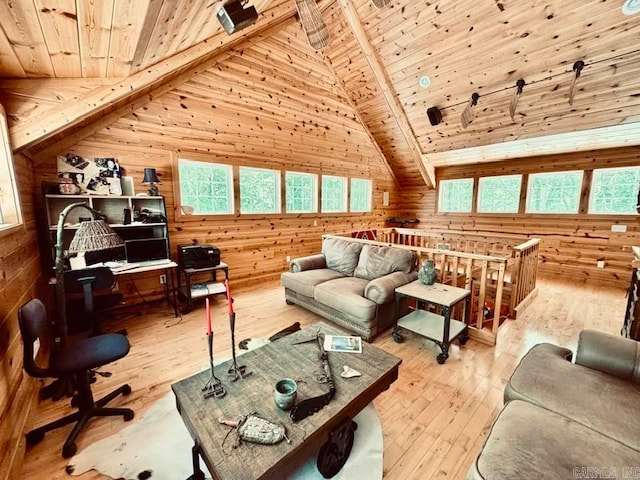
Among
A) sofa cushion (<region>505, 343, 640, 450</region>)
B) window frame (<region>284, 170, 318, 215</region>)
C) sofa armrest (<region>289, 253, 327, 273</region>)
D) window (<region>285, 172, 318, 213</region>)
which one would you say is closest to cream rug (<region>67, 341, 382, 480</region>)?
sofa cushion (<region>505, 343, 640, 450</region>)

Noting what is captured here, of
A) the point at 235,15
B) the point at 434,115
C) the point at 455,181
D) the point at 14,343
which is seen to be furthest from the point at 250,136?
the point at 455,181

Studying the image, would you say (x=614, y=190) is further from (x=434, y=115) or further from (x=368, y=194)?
(x=368, y=194)

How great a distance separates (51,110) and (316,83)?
12.3 ft

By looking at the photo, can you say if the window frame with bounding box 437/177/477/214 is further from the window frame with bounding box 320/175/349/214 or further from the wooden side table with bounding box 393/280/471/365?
the wooden side table with bounding box 393/280/471/365

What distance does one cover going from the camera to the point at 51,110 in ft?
7.34

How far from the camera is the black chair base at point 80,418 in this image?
5.10 feet

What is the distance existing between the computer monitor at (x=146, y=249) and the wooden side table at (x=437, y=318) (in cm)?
292

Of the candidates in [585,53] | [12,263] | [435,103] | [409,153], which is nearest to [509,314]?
[585,53]

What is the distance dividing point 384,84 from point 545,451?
500cm

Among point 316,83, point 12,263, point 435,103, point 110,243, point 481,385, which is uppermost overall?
point 316,83

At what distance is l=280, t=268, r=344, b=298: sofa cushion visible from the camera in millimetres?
3235

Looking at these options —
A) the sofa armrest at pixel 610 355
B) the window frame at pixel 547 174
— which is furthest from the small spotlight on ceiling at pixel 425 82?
the sofa armrest at pixel 610 355

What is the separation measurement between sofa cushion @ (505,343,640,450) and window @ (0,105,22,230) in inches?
141

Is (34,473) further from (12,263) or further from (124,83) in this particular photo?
(124,83)
